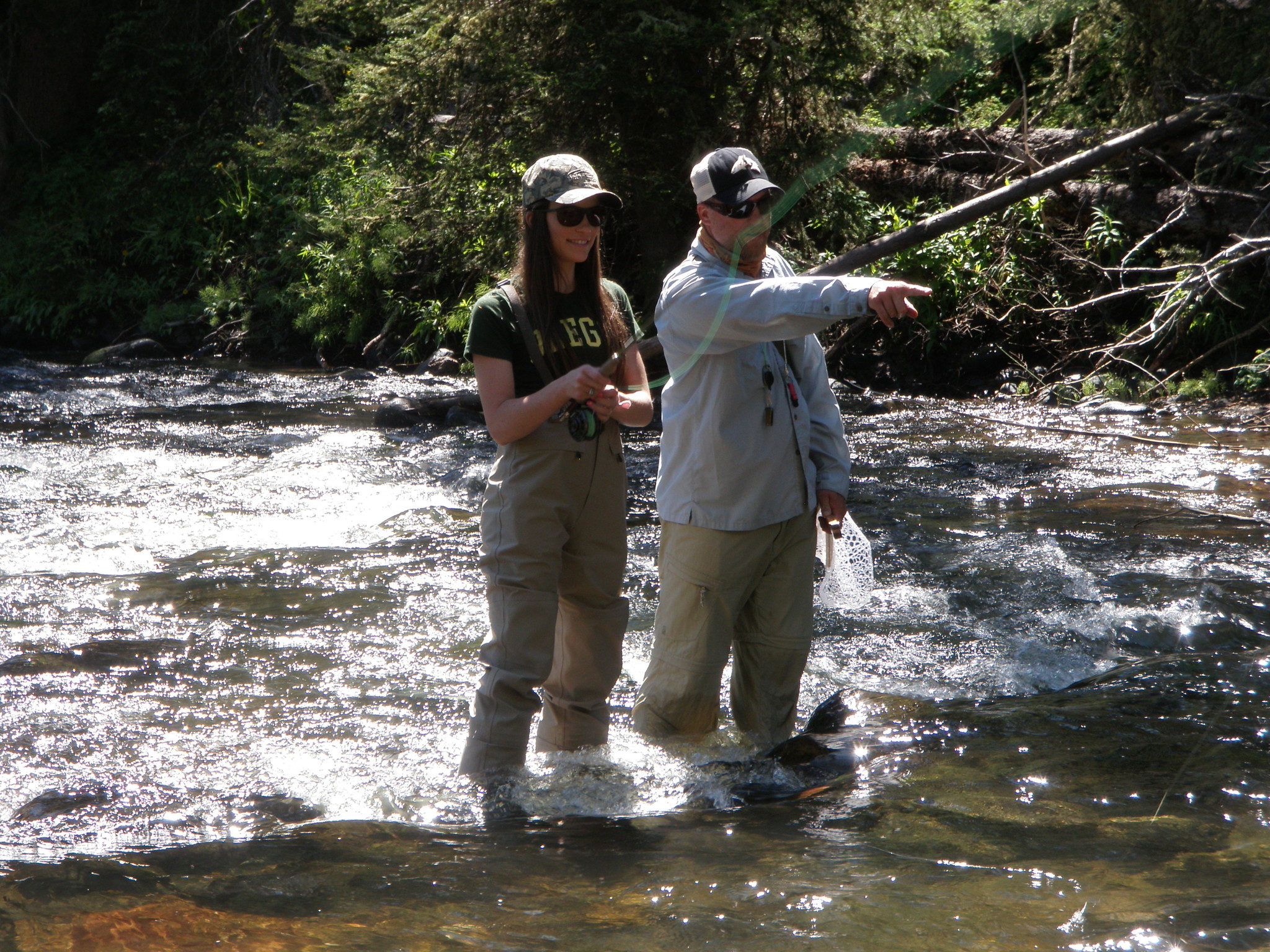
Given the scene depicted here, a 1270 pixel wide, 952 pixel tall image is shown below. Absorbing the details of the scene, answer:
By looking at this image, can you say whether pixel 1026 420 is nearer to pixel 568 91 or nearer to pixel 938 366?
pixel 938 366

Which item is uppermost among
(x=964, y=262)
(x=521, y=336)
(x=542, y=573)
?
(x=964, y=262)

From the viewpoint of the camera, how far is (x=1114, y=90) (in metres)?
11.4

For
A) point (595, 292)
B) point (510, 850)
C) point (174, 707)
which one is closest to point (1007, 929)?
point (510, 850)

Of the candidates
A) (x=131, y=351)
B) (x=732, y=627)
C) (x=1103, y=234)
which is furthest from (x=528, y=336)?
(x=131, y=351)

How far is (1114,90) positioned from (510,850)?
10.7m

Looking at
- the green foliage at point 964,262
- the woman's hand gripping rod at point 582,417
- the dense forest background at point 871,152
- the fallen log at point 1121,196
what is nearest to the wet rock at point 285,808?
the woman's hand gripping rod at point 582,417

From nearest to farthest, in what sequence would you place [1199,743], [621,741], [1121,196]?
[1199,743]
[621,741]
[1121,196]

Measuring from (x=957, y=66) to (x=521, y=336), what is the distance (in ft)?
34.0

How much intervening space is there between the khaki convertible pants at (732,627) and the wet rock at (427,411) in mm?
7398

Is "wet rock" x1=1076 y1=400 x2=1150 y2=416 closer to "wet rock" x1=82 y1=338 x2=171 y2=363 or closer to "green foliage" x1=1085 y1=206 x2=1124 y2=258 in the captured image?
"green foliage" x1=1085 y1=206 x2=1124 y2=258

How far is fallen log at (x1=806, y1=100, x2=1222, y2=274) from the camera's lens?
896 cm

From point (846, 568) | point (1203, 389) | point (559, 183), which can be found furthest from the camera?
point (1203, 389)

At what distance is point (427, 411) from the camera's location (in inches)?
434

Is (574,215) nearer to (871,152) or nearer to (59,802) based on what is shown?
(59,802)
